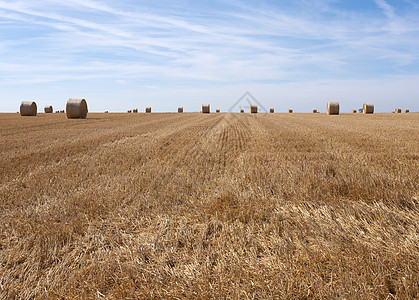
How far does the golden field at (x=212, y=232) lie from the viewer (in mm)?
2406

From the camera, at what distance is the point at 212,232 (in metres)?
3.49

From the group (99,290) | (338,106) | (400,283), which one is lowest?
(99,290)

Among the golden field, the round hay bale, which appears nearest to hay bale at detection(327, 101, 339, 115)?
the round hay bale

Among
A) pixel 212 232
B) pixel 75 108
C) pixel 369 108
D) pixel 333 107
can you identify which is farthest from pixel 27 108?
pixel 369 108

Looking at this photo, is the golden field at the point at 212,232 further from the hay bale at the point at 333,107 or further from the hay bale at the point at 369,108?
the hay bale at the point at 369,108

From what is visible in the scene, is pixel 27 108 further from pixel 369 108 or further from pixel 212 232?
pixel 369 108

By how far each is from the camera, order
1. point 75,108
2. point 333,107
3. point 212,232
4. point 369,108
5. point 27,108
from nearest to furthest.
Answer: point 212,232
point 75,108
point 27,108
point 333,107
point 369,108

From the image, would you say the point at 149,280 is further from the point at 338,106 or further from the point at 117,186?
the point at 338,106

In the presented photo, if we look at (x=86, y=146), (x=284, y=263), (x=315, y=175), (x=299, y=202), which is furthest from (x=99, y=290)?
(x=86, y=146)

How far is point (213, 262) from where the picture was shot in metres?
2.78

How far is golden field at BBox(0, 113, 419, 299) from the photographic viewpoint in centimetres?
241

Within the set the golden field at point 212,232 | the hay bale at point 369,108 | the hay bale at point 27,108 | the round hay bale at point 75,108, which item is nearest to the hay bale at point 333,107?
the hay bale at point 369,108

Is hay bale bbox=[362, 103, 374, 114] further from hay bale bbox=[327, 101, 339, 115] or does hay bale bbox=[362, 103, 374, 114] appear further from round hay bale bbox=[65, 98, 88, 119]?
round hay bale bbox=[65, 98, 88, 119]

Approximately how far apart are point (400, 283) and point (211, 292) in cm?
148
